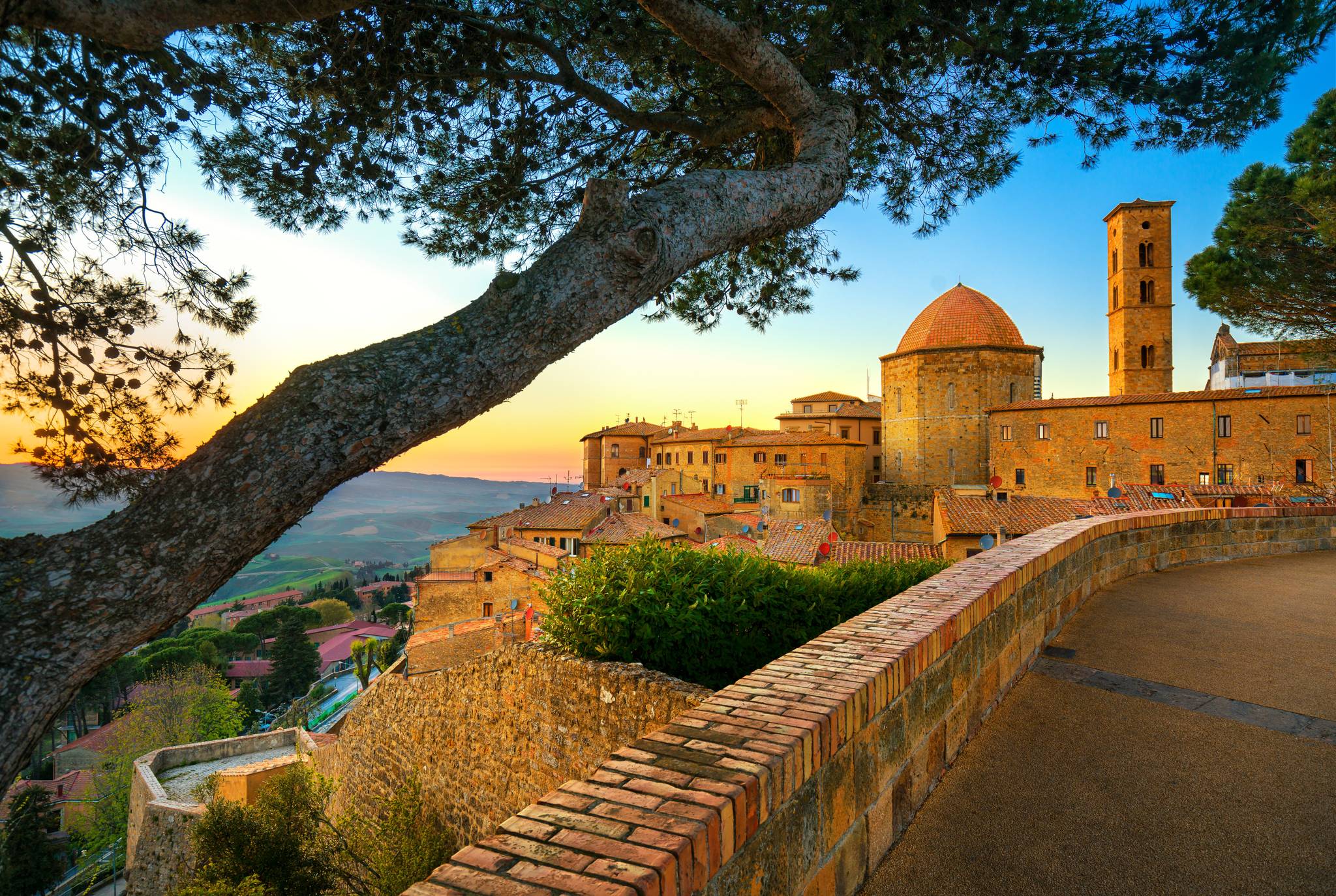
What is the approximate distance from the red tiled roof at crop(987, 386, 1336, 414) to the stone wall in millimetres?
34186

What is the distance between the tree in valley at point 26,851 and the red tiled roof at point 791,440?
38581 mm

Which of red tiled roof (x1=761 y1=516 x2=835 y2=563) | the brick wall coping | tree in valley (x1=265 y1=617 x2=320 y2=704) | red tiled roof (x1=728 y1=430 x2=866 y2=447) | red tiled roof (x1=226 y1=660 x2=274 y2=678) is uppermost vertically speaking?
red tiled roof (x1=728 y1=430 x2=866 y2=447)

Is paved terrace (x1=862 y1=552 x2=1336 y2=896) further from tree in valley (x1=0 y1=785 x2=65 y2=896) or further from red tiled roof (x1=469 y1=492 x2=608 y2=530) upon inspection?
tree in valley (x1=0 y1=785 x2=65 y2=896)

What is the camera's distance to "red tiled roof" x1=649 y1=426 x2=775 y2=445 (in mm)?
50750

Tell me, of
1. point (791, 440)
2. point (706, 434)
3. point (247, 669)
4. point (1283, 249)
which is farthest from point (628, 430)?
point (1283, 249)

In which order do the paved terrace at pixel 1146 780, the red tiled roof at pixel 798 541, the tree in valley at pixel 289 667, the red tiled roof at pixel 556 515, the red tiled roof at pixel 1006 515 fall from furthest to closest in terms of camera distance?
1. the tree in valley at pixel 289 667
2. the red tiled roof at pixel 556 515
3. the red tiled roof at pixel 1006 515
4. the red tiled roof at pixel 798 541
5. the paved terrace at pixel 1146 780

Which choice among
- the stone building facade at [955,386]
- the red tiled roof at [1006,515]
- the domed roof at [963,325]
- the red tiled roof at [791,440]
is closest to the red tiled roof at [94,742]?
the red tiled roof at [791,440]

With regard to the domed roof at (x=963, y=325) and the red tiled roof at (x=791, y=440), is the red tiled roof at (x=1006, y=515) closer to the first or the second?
the red tiled roof at (x=791, y=440)

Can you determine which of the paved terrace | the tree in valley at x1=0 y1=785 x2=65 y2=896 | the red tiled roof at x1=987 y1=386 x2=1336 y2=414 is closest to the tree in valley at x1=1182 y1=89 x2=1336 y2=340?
the paved terrace

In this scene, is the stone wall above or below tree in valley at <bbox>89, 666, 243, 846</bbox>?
above

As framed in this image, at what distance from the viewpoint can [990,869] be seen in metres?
→ 2.39

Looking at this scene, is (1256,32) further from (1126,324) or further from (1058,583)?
(1126,324)

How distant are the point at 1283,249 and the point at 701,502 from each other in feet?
107

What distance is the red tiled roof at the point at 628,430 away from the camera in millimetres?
61219
